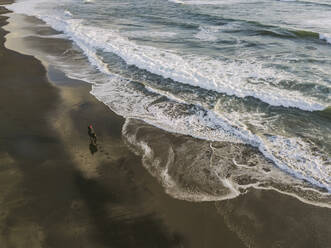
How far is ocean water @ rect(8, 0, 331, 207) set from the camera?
6.11 m

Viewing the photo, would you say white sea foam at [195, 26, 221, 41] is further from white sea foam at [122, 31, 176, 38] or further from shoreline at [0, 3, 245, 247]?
shoreline at [0, 3, 245, 247]

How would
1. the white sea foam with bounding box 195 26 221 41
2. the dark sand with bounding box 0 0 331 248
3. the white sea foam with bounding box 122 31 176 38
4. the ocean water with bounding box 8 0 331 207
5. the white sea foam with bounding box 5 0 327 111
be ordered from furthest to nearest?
the white sea foam with bounding box 122 31 176 38 → the white sea foam with bounding box 195 26 221 41 → the white sea foam with bounding box 5 0 327 111 → the ocean water with bounding box 8 0 331 207 → the dark sand with bounding box 0 0 331 248

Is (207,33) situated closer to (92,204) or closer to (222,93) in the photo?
(222,93)

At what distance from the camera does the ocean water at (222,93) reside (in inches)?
240

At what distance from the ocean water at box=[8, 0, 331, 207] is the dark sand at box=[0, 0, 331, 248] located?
1.28 ft

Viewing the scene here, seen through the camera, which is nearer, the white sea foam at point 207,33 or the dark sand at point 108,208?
the dark sand at point 108,208

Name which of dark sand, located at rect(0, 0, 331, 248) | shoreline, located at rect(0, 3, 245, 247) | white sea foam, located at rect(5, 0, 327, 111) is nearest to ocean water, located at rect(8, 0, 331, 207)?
white sea foam, located at rect(5, 0, 327, 111)

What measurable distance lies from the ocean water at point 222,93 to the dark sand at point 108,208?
39cm

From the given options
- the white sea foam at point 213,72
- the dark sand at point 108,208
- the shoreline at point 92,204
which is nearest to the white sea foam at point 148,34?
the white sea foam at point 213,72

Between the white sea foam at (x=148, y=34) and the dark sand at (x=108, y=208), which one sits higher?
the white sea foam at (x=148, y=34)

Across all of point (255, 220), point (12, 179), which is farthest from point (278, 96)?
point (12, 179)

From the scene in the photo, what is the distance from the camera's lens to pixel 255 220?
4.99 meters

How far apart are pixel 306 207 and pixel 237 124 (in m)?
3.28

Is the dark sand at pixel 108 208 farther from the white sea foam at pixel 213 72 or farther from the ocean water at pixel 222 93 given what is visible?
the white sea foam at pixel 213 72
